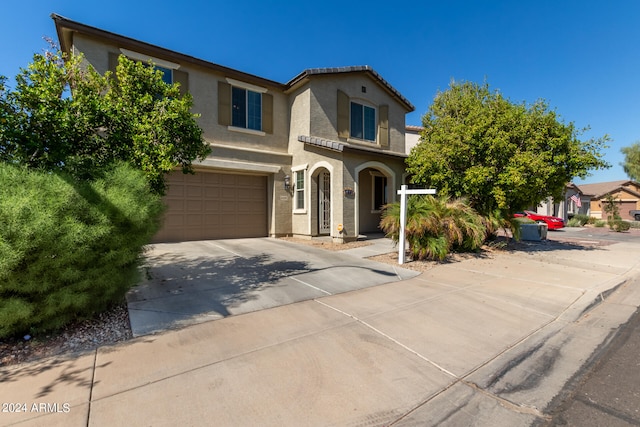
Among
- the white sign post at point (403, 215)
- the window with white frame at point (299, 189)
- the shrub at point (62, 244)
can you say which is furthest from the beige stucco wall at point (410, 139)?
the shrub at point (62, 244)

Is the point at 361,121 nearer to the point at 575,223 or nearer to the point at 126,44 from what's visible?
the point at 126,44

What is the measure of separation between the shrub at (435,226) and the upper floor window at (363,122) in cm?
574

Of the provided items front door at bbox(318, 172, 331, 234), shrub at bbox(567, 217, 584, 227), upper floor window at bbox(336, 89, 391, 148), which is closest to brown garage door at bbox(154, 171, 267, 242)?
front door at bbox(318, 172, 331, 234)

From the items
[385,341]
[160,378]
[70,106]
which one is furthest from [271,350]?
[70,106]

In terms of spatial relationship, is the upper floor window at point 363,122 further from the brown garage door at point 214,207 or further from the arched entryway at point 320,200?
the brown garage door at point 214,207

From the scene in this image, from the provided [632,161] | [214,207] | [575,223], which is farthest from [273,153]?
[632,161]

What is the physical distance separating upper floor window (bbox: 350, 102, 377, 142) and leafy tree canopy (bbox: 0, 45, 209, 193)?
949 centimetres

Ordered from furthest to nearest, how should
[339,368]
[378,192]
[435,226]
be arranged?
[378,192] → [435,226] → [339,368]

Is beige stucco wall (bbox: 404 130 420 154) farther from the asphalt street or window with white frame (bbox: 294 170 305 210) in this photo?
the asphalt street

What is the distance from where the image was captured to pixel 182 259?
7.87 metres

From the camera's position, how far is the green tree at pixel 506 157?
928cm

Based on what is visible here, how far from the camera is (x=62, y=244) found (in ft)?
10.8

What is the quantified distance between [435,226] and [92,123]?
7.83 metres

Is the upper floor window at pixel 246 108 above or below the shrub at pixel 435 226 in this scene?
above
